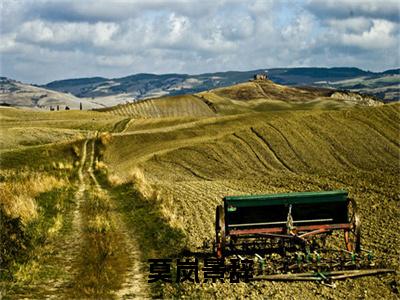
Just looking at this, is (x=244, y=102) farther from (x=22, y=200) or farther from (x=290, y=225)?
(x=290, y=225)

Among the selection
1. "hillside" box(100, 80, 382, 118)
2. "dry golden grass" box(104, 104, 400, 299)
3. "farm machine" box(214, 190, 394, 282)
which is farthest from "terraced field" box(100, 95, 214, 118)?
"farm machine" box(214, 190, 394, 282)

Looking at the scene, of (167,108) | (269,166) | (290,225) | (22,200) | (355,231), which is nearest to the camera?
(355,231)

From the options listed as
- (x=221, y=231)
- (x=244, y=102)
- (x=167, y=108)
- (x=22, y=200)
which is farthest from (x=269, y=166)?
(x=244, y=102)

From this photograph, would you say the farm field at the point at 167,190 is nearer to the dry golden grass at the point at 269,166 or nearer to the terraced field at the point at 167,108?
the dry golden grass at the point at 269,166

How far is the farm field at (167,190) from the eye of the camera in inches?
503

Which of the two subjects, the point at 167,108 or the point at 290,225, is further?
the point at 167,108

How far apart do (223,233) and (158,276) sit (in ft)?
7.27

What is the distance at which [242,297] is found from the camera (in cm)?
1168

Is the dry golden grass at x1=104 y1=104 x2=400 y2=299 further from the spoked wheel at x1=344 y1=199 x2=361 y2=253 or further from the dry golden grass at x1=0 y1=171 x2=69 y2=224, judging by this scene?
the dry golden grass at x1=0 y1=171 x2=69 y2=224

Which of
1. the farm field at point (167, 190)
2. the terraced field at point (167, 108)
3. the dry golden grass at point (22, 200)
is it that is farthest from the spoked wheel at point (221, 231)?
the terraced field at point (167, 108)

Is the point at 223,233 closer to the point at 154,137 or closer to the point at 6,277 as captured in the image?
the point at 6,277

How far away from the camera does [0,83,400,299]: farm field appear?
1277 cm

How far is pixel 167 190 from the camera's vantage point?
29.6 metres

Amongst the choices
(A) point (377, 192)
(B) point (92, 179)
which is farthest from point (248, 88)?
(A) point (377, 192)
